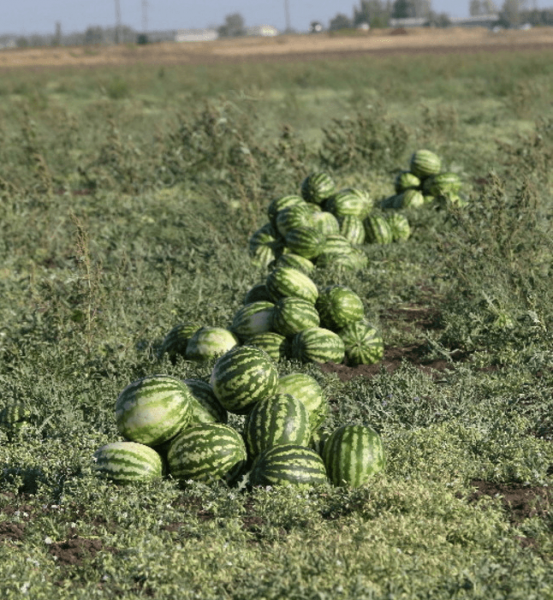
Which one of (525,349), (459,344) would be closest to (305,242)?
(459,344)

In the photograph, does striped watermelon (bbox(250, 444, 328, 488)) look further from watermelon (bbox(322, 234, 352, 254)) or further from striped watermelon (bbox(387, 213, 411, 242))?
striped watermelon (bbox(387, 213, 411, 242))

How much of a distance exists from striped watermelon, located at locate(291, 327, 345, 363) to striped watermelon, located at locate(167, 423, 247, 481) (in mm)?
1614

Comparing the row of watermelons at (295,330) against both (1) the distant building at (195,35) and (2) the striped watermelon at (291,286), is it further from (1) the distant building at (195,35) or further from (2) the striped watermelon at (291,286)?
(1) the distant building at (195,35)

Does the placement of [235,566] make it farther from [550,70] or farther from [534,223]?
[550,70]

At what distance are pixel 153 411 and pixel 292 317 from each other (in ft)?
6.25

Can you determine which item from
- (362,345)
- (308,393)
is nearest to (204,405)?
(308,393)

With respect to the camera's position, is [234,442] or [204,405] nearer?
[234,442]

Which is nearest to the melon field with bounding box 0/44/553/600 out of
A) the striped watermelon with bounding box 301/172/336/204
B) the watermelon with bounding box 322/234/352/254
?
the watermelon with bounding box 322/234/352/254

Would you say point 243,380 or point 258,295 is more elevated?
point 243,380

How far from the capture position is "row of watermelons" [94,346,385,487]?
439 cm

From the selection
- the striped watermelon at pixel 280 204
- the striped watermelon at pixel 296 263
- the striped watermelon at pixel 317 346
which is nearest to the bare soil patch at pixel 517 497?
the striped watermelon at pixel 317 346

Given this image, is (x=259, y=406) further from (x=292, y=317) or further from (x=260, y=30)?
(x=260, y=30)

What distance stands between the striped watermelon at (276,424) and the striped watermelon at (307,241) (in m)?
3.24

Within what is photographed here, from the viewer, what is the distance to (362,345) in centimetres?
627
